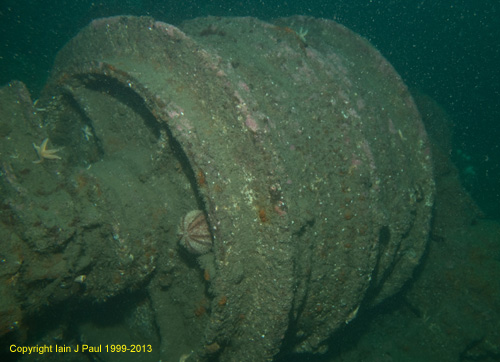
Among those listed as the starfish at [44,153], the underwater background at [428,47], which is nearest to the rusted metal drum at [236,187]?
the starfish at [44,153]

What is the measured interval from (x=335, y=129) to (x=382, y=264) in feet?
6.87

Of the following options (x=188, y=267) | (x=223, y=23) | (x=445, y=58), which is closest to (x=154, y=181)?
(x=188, y=267)

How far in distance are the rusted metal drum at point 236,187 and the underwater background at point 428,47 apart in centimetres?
618

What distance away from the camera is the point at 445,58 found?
17703 mm

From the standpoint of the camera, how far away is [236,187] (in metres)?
2.99

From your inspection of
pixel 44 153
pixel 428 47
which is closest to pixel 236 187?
pixel 44 153

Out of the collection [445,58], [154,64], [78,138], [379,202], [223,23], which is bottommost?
[78,138]

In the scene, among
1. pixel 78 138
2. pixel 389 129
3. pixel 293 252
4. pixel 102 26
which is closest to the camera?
pixel 293 252

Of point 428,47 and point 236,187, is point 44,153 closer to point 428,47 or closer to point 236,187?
point 236,187

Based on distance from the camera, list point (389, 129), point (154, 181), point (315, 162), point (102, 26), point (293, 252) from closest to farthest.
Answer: point (293, 252) < point (315, 162) < point (154, 181) < point (102, 26) < point (389, 129)

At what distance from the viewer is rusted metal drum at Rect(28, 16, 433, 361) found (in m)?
2.92

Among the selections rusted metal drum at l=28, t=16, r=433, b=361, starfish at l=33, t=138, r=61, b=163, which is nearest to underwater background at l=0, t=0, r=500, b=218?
rusted metal drum at l=28, t=16, r=433, b=361

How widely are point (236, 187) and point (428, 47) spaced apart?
22.5 meters

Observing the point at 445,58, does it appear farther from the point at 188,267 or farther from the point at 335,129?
the point at 188,267
